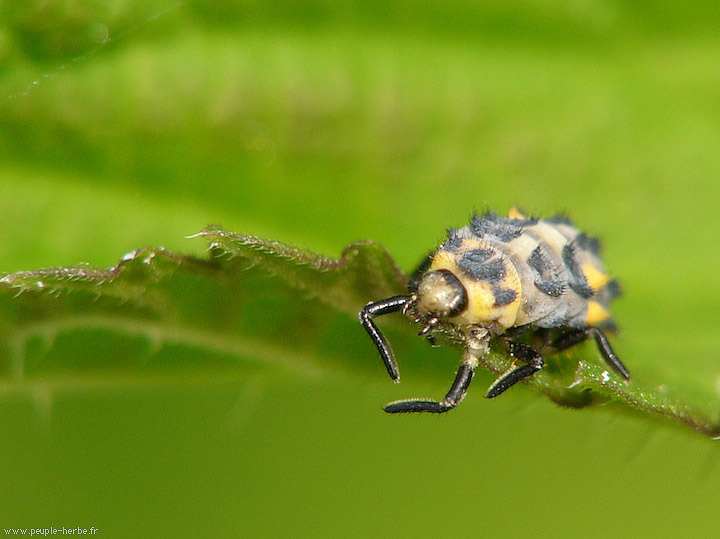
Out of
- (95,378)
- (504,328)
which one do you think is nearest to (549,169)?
(504,328)

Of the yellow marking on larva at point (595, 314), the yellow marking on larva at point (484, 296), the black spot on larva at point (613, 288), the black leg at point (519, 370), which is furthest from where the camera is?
the black spot on larva at point (613, 288)

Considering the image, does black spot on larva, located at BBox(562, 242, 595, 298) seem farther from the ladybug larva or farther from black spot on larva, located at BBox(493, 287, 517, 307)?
black spot on larva, located at BBox(493, 287, 517, 307)

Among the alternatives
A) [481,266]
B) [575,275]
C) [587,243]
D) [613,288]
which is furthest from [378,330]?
[613,288]

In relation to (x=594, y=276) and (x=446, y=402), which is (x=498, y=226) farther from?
(x=446, y=402)

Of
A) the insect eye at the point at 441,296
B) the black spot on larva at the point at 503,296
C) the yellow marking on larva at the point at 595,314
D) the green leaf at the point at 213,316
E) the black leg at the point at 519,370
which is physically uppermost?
the green leaf at the point at 213,316

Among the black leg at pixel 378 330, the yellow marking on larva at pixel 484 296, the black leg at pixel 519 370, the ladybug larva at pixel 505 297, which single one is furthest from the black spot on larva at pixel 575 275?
the black leg at pixel 378 330

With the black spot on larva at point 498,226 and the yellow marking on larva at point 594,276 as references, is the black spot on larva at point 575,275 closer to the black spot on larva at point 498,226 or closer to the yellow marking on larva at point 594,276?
the yellow marking on larva at point 594,276
